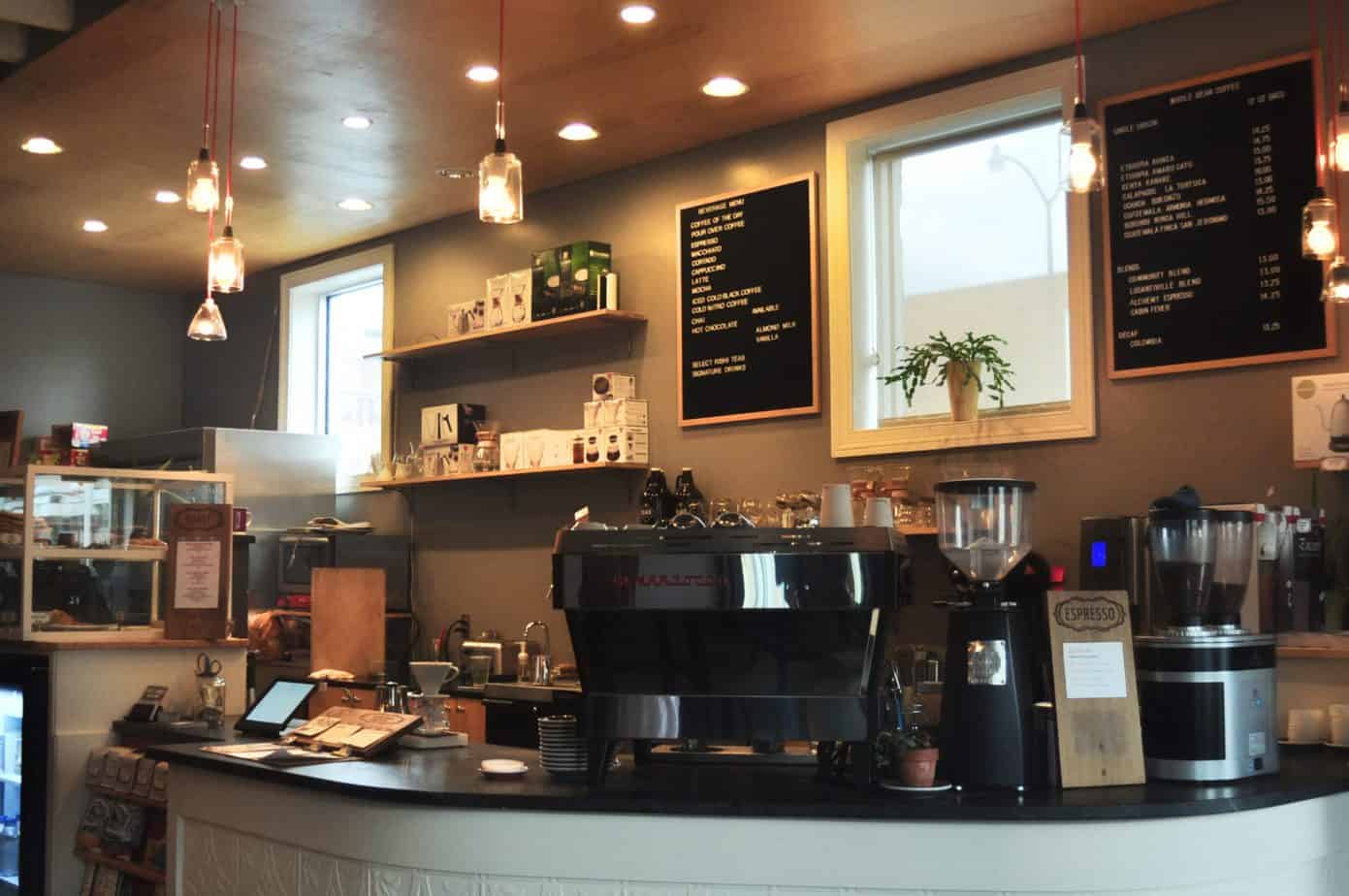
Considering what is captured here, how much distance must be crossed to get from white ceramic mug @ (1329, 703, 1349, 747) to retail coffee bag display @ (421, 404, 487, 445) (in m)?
4.10

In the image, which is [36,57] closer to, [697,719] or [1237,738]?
[697,719]

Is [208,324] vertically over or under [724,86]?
under

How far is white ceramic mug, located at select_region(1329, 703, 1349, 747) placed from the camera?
378cm

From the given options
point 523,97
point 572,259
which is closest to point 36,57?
point 523,97

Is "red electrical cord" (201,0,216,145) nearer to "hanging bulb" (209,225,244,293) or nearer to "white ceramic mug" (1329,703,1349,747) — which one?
"hanging bulb" (209,225,244,293)

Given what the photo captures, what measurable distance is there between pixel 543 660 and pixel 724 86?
7.79 ft

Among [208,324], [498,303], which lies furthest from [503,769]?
[498,303]

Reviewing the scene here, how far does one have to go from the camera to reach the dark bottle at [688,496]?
5.87 m

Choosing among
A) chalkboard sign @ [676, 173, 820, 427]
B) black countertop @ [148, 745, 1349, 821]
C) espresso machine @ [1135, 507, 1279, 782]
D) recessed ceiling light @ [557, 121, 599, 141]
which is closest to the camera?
black countertop @ [148, 745, 1349, 821]

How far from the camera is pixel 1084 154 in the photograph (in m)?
3.26

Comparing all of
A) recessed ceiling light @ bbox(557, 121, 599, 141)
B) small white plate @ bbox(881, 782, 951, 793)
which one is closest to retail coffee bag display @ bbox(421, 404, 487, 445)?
recessed ceiling light @ bbox(557, 121, 599, 141)

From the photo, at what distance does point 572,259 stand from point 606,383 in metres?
0.55

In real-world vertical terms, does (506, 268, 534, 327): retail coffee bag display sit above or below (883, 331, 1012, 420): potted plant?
above

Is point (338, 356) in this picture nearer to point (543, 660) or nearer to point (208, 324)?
point (543, 660)
